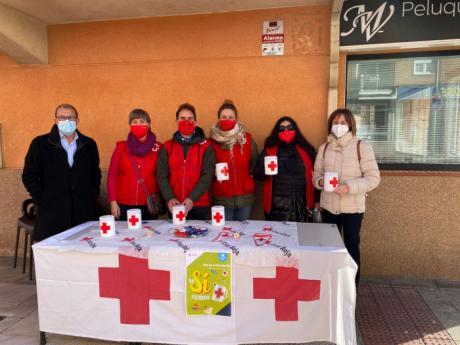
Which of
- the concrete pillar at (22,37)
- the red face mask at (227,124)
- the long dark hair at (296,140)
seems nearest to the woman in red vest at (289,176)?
the long dark hair at (296,140)

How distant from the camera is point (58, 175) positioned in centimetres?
328

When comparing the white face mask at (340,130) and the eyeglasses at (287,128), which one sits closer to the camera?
the white face mask at (340,130)

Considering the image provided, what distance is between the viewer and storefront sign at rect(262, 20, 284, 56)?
4.13m

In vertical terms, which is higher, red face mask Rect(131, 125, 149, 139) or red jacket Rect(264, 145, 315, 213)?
red face mask Rect(131, 125, 149, 139)

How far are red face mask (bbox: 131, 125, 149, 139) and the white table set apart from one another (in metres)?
1.07

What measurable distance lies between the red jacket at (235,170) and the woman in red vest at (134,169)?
0.61 m

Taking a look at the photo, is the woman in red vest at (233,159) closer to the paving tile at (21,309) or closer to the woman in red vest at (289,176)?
the woman in red vest at (289,176)

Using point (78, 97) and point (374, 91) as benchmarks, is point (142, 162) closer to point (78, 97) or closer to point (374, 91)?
point (78, 97)

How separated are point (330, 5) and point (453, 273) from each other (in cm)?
327

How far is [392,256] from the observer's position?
4191 millimetres

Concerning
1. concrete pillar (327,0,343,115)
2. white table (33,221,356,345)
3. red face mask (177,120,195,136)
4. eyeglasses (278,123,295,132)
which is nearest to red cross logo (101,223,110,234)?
white table (33,221,356,345)

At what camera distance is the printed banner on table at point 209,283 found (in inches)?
97.2

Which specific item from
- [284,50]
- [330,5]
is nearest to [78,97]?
[284,50]

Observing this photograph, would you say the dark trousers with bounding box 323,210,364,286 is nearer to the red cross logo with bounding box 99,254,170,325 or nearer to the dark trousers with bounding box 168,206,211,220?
the dark trousers with bounding box 168,206,211,220
